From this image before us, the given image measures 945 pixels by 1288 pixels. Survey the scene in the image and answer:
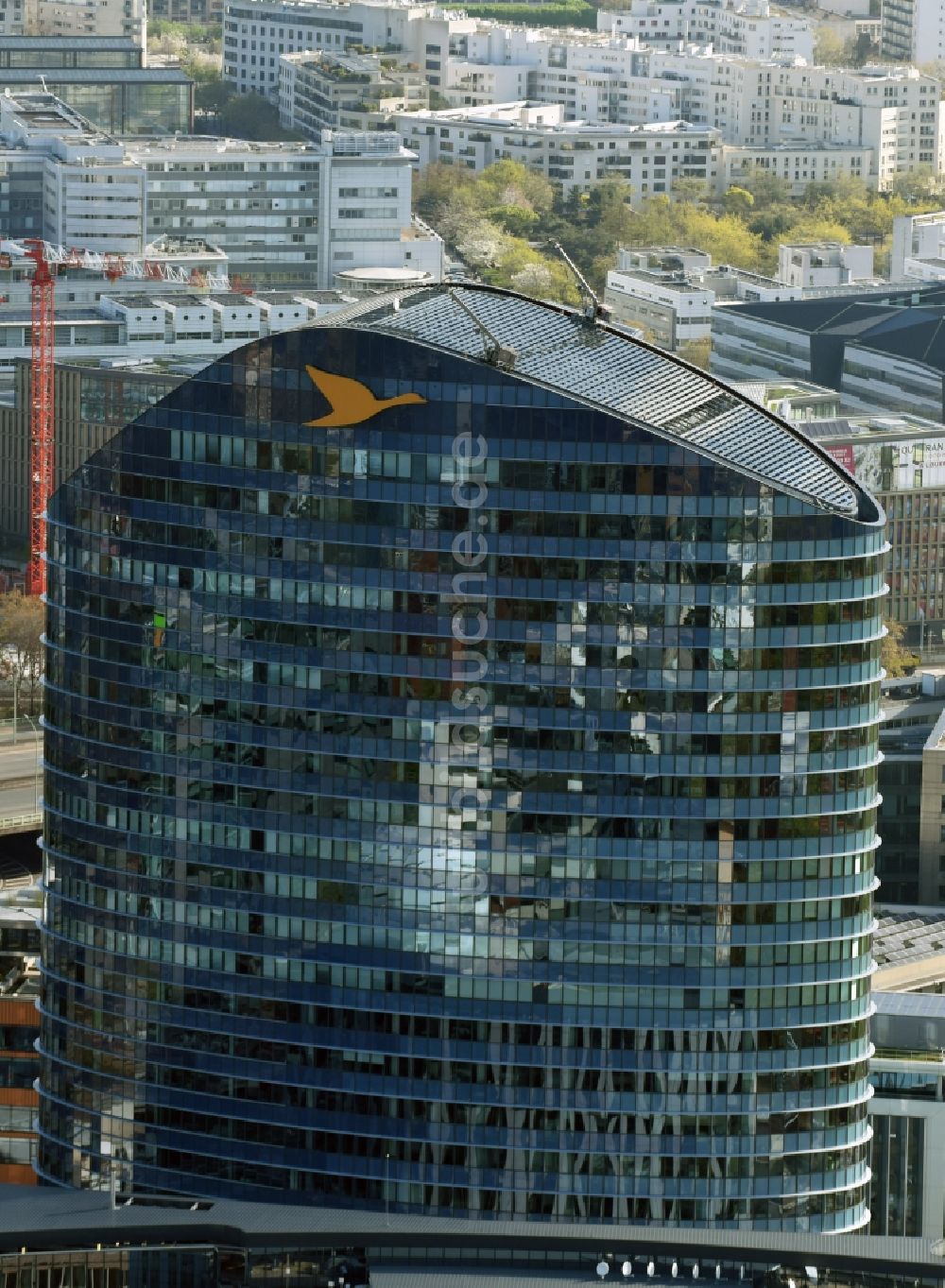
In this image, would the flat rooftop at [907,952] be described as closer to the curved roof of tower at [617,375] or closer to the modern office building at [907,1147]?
the modern office building at [907,1147]

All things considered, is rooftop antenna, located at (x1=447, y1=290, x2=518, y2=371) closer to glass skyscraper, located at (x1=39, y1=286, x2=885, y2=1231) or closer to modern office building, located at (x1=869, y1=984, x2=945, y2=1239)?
glass skyscraper, located at (x1=39, y1=286, x2=885, y2=1231)

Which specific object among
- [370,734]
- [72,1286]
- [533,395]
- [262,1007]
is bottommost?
[72,1286]

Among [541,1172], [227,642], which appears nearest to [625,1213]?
[541,1172]

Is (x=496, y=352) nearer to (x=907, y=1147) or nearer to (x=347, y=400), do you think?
(x=347, y=400)

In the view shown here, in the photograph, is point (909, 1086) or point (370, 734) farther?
point (909, 1086)

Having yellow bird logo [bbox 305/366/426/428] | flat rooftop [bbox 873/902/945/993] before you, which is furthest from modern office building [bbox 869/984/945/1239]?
yellow bird logo [bbox 305/366/426/428]

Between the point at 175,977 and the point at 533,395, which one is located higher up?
the point at 533,395

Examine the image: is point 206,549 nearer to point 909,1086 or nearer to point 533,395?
point 533,395

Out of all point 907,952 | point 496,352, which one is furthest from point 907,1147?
point 496,352
